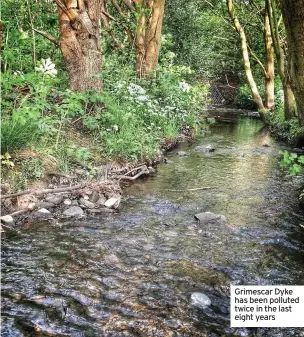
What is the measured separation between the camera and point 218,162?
8.91 meters

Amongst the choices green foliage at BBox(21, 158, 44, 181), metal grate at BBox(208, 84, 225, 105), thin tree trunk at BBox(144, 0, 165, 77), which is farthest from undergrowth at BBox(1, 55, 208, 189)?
metal grate at BBox(208, 84, 225, 105)

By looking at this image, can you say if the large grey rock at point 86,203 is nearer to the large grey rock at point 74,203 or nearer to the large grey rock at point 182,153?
the large grey rock at point 74,203

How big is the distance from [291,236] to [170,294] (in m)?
2.08

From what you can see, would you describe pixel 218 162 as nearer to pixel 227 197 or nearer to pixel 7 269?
pixel 227 197

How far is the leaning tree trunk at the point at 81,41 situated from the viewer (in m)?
7.10

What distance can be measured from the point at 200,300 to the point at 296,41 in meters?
4.18

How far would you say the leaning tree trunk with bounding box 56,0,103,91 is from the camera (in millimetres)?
7102

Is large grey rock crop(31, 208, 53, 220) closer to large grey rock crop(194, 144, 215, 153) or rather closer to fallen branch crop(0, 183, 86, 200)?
fallen branch crop(0, 183, 86, 200)

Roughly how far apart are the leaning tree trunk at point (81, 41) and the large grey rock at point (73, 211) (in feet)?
9.17

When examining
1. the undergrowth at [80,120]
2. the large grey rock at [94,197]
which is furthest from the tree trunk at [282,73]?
the large grey rock at [94,197]

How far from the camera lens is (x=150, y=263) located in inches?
156

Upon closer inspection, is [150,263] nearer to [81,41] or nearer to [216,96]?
[81,41]

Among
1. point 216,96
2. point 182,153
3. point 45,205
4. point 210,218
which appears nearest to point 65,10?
point 45,205

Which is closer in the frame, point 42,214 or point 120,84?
point 42,214
